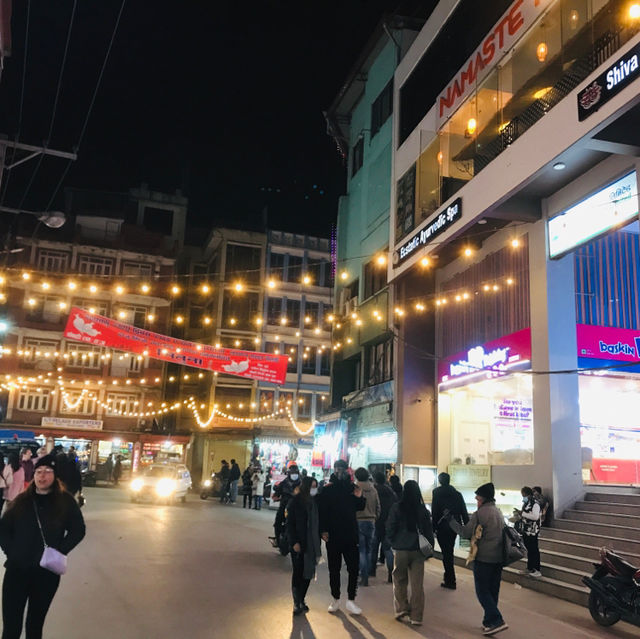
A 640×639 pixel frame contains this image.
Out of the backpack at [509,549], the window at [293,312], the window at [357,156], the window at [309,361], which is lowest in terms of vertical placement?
the backpack at [509,549]

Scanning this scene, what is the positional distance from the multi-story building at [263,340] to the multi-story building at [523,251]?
22.6 meters

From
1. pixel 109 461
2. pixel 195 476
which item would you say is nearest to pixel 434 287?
pixel 109 461

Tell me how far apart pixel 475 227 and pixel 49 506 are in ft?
45.5

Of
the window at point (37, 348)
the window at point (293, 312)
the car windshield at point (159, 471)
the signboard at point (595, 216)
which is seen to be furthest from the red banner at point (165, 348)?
the window at point (37, 348)

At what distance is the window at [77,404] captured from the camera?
147 ft

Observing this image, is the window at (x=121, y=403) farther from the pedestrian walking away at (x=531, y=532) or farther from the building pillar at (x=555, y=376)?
the pedestrian walking away at (x=531, y=532)

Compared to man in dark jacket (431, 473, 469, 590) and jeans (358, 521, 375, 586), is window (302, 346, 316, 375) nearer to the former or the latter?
man in dark jacket (431, 473, 469, 590)

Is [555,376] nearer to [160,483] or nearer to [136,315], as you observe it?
[160,483]

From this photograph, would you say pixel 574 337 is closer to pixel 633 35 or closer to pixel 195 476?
pixel 633 35

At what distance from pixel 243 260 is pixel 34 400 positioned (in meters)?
17.6

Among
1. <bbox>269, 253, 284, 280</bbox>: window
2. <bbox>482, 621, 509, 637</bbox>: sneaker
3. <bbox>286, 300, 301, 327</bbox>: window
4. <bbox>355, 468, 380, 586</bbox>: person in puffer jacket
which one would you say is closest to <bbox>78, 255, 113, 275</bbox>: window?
<bbox>269, 253, 284, 280</bbox>: window

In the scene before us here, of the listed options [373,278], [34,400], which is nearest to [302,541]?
[373,278]

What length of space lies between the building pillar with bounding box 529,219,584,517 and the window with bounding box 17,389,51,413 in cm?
3847

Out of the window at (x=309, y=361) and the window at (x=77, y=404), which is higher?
the window at (x=309, y=361)
